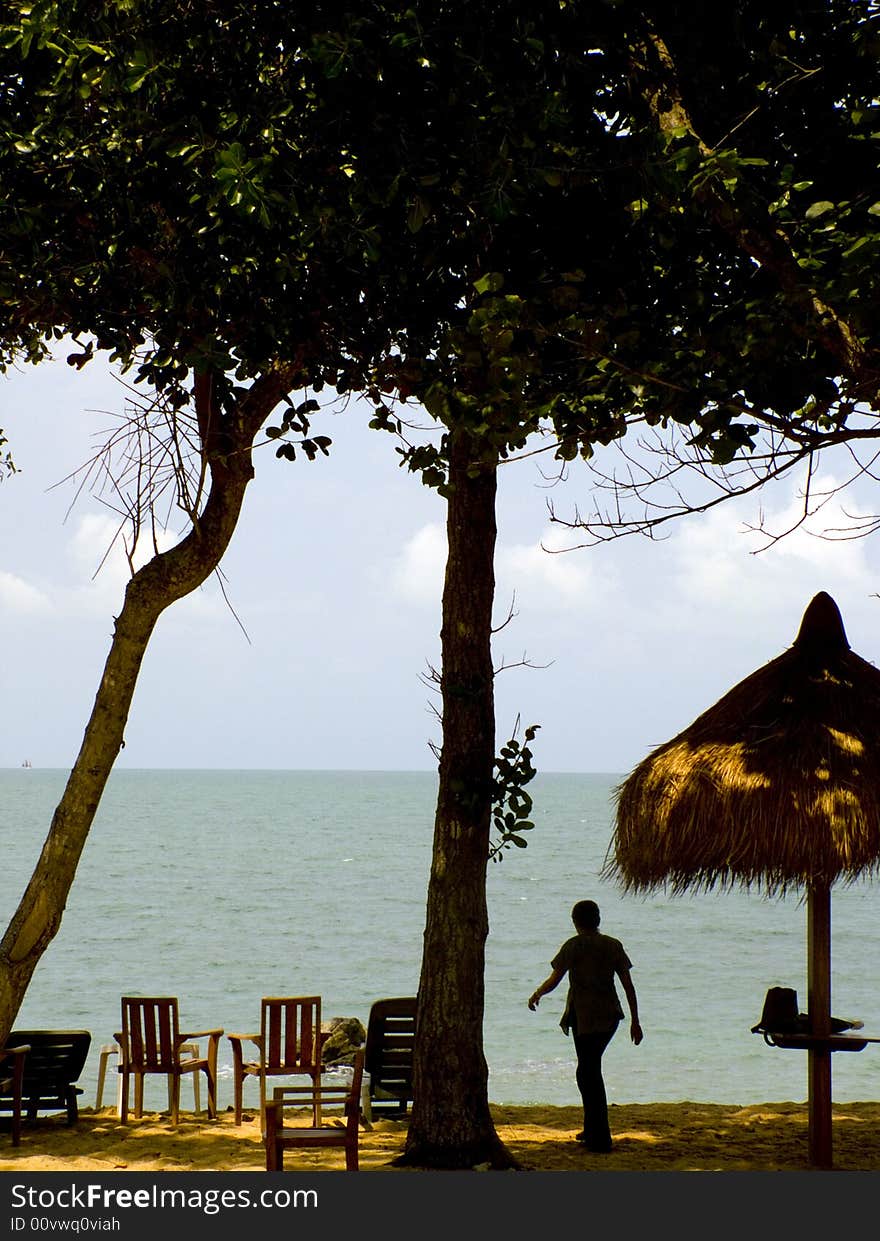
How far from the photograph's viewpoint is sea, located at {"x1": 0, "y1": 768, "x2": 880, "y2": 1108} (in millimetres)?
22625

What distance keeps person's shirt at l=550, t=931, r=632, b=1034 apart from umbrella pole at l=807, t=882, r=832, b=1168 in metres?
1.35

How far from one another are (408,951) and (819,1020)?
33479mm

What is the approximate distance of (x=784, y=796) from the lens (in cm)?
754

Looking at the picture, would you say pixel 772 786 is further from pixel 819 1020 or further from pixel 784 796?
pixel 819 1020

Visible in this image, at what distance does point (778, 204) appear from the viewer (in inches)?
272

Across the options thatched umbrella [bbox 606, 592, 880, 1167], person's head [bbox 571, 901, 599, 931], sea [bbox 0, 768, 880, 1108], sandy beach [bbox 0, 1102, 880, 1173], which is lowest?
sea [bbox 0, 768, 880, 1108]

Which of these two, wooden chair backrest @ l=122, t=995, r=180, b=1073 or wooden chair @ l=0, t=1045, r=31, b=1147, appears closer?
wooden chair @ l=0, t=1045, r=31, b=1147

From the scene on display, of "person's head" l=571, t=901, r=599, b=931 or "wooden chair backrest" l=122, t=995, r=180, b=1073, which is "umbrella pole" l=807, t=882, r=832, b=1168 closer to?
"person's head" l=571, t=901, r=599, b=931

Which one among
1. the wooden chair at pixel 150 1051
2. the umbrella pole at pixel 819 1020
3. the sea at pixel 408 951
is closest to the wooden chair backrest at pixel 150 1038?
the wooden chair at pixel 150 1051

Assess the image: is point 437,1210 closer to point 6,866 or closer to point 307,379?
point 307,379

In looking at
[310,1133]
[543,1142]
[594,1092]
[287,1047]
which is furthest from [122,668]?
[543,1142]

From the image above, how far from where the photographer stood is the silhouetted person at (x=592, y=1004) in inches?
349

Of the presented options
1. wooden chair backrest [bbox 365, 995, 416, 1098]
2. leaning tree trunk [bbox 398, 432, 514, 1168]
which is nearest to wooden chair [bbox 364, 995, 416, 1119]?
wooden chair backrest [bbox 365, 995, 416, 1098]

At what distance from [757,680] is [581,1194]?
3.30 meters
